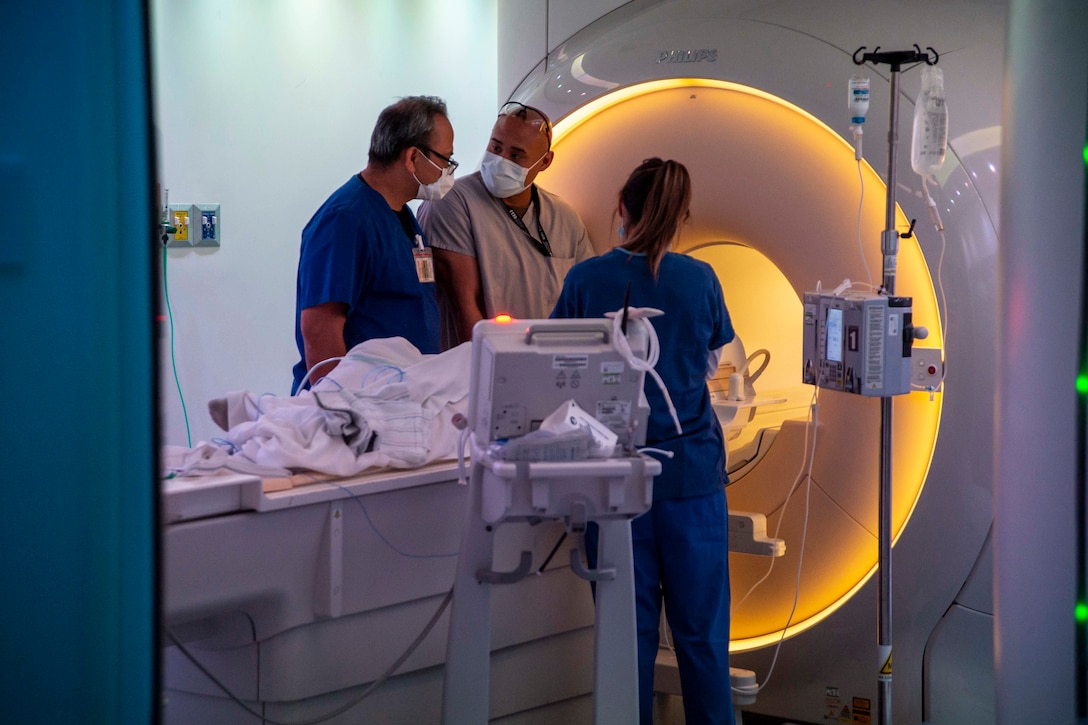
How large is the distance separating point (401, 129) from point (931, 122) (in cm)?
128

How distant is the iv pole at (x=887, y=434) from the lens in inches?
95.6

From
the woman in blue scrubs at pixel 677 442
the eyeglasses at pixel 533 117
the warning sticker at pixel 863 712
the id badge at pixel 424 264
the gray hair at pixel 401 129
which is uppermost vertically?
the eyeglasses at pixel 533 117

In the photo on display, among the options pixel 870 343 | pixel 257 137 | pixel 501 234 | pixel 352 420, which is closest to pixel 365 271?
pixel 501 234

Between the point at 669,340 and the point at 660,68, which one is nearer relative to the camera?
the point at 669,340

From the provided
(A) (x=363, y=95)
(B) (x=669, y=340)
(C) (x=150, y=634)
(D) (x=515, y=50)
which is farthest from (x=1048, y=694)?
(A) (x=363, y=95)

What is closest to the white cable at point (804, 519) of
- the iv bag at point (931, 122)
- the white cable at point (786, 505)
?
the white cable at point (786, 505)

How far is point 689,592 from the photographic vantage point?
236 cm

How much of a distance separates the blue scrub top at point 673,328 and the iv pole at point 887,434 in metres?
0.41

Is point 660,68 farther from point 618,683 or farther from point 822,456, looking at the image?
point 618,683

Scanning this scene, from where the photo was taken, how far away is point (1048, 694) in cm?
107

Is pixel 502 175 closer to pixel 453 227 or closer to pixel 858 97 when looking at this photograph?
pixel 453 227

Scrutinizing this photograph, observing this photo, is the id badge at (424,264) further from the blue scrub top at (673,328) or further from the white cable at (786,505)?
the white cable at (786,505)

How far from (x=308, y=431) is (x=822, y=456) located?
1366mm

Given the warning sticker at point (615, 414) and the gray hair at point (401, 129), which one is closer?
the warning sticker at point (615, 414)
